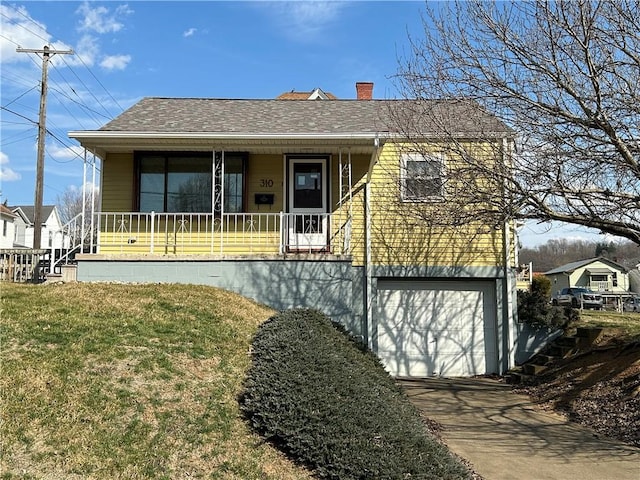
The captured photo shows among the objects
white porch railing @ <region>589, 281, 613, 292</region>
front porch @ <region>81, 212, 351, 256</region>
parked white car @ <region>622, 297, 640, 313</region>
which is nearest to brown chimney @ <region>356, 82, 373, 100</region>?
front porch @ <region>81, 212, 351, 256</region>

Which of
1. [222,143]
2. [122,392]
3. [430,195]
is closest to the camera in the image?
[122,392]

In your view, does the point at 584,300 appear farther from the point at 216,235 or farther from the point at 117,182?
the point at 117,182

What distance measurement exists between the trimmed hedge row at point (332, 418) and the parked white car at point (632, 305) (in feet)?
101

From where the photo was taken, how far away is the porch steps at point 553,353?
449 inches

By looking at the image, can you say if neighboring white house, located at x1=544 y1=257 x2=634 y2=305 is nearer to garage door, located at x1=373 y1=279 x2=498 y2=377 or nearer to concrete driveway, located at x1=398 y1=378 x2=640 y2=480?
garage door, located at x1=373 y1=279 x2=498 y2=377

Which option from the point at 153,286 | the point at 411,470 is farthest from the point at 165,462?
the point at 153,286

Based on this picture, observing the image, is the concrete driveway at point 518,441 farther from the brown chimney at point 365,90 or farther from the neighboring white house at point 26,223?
the neighboring white house at point 26,223

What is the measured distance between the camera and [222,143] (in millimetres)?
11711

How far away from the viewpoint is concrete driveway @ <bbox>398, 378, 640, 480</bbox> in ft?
20.3

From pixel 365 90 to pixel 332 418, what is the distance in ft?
44.6

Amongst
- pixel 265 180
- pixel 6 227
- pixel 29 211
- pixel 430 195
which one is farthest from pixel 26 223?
pixel 430 195

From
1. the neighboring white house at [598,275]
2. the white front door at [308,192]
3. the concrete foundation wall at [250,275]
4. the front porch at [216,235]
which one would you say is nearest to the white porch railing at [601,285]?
the neighboring white house at [598,275]

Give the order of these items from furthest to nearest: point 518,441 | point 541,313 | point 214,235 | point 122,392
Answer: point 541,313, point 214,235, point 518,441, point 122,392

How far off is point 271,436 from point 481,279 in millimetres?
8351
